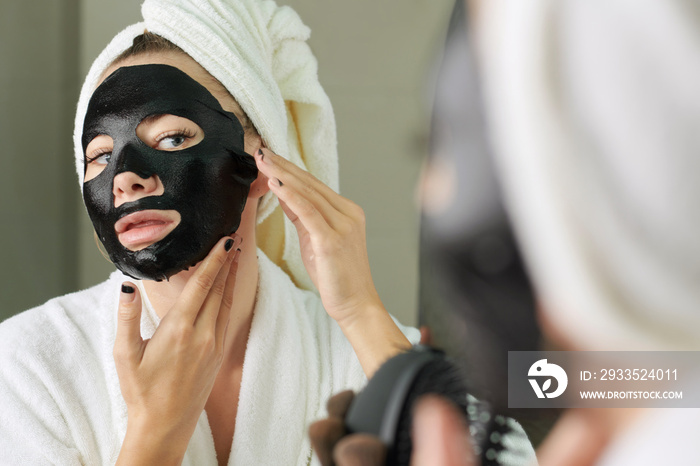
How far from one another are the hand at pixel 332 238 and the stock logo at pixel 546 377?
0.38 metres

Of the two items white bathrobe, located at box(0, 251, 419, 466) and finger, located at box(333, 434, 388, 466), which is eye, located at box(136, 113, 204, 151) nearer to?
white bathrobe, located at box(0, 251, 419, 466)

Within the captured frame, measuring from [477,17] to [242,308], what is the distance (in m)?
0.68

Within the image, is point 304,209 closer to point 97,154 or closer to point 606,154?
point 97,154

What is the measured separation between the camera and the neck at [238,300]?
2.75 ft

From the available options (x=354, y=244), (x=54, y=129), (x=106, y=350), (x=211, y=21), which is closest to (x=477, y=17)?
(x=354, y=244)

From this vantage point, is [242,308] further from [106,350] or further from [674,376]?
[674,376]

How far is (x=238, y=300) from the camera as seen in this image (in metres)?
0.87

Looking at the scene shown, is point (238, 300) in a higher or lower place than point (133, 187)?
lower

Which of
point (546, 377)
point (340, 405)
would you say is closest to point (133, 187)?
point (340, 405)

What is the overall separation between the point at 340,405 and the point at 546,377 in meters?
0.16

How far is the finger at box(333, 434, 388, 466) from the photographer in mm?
358

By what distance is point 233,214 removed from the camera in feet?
2.53

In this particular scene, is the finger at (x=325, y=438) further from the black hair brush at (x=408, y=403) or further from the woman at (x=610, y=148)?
the woman at (x=610, y=148)

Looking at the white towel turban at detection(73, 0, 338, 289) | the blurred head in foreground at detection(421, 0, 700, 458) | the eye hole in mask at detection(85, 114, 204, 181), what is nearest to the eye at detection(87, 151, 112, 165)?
the eye hole in mask at detection(85, 114, 204, 181)
